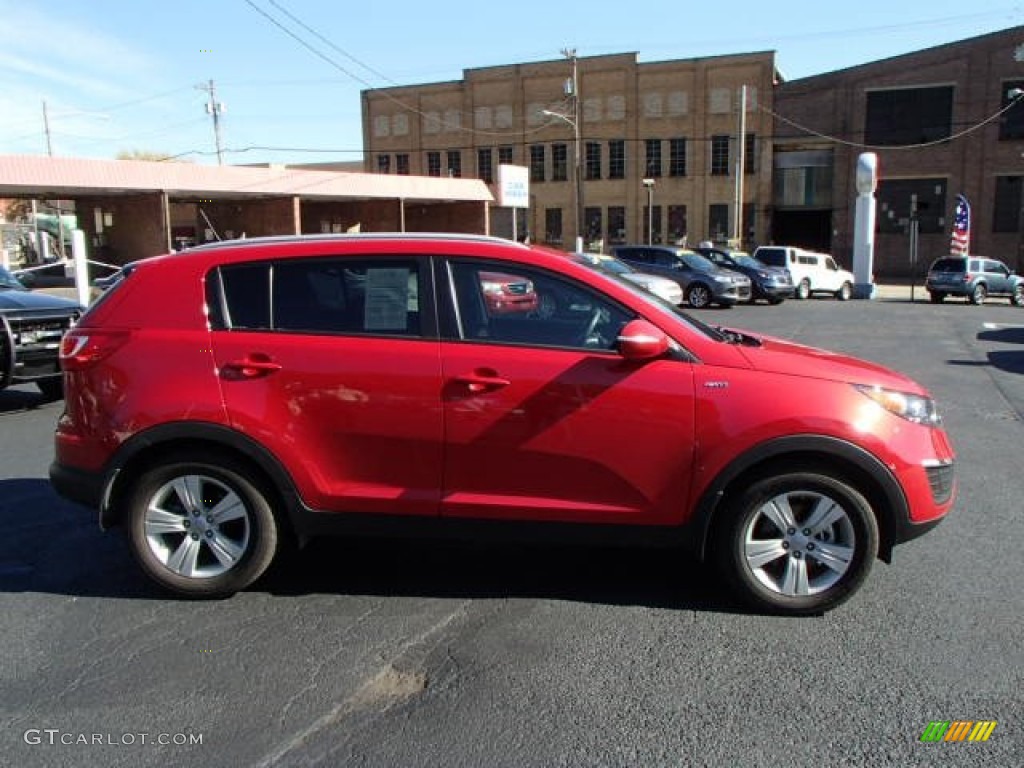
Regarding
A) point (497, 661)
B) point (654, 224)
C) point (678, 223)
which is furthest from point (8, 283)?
point (654, 224)

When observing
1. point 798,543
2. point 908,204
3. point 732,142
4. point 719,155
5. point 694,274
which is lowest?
point 798,543

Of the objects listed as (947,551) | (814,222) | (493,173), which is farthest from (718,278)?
(493,173)

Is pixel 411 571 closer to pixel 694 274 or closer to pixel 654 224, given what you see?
pixel 694 274

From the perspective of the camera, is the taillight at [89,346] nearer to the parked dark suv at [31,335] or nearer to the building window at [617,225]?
the parked dark suv at [31,335]

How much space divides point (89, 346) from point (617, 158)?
175ft

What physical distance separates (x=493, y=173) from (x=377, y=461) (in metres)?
56.6

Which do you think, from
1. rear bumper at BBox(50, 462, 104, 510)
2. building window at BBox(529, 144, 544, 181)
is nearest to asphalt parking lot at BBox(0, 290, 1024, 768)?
rear bumper at BBox(50, 462, 104, 510)

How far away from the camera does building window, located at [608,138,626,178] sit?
54.3 m

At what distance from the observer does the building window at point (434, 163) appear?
60156 mm

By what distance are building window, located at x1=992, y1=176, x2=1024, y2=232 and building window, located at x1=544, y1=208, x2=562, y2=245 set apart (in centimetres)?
2543

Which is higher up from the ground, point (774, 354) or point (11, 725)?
point (774, 354)

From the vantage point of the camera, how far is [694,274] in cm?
2455

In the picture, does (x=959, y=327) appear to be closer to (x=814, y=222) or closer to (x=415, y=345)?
(x=415, y=345)

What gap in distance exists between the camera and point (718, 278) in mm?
24391
